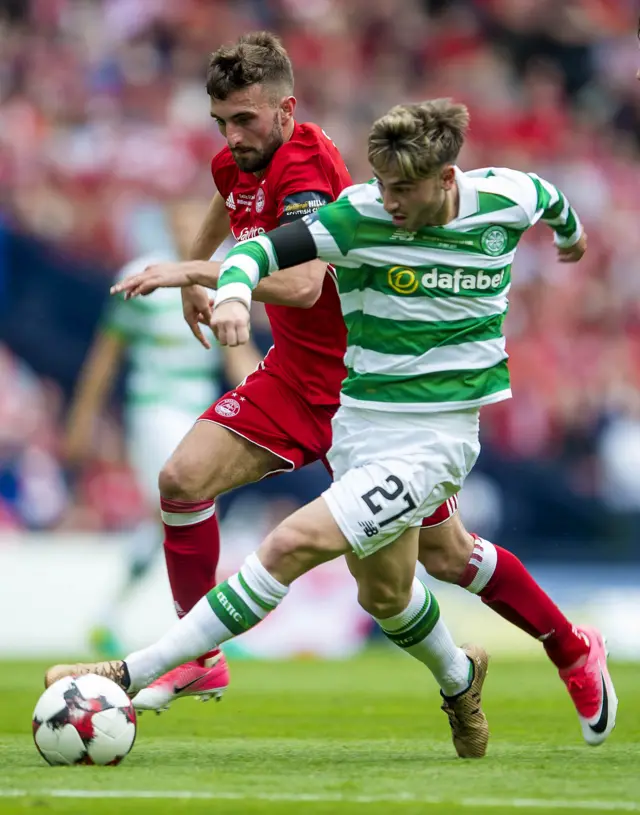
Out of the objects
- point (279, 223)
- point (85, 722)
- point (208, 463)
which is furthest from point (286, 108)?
point (85, 722)

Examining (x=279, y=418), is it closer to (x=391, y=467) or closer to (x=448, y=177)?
(x=391, y=467)

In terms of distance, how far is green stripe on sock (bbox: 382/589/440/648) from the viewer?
5.40 meters

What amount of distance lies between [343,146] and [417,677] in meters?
6.92

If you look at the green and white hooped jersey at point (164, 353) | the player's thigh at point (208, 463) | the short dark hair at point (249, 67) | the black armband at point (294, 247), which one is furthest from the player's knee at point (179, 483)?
the green and white hooped jersey at point (164, 353)

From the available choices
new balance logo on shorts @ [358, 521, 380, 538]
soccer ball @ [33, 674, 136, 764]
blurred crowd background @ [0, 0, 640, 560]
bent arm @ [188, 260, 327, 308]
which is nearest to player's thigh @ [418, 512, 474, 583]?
new balance logo on shorts @ [358, 521, 380, 538]

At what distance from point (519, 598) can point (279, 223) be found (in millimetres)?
1705

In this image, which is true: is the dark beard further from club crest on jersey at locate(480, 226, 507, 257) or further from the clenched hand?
the clenched hand

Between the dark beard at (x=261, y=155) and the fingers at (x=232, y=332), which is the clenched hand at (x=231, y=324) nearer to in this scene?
the fingers at (x=232, y=332)

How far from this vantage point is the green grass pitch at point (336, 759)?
4.11 metres

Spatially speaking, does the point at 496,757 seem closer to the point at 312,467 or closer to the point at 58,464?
the point at 312,467

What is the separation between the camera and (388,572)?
515 cm

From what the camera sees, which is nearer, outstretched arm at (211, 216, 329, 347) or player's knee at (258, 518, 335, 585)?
outstretched arm at (211, 216, 329, 347)

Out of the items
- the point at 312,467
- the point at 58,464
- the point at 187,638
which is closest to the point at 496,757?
the point at 187,638

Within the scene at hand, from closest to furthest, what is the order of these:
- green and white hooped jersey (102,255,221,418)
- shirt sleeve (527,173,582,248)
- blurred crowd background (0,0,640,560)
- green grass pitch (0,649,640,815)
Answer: green grass pitch (0,649,640,815), shirt sleeve (527,173,582,248), green and white hooped jersey (102,255,221,418), blurred crowd background (0,0,640,560)
